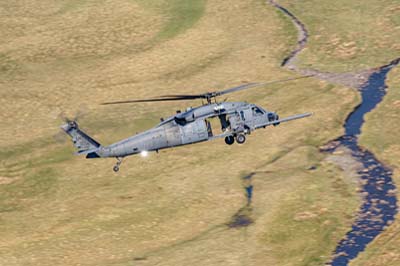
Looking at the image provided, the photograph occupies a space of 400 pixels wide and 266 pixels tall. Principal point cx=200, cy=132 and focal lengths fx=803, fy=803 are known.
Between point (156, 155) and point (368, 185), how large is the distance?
60.7 ft

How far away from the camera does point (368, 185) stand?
64.1 metres

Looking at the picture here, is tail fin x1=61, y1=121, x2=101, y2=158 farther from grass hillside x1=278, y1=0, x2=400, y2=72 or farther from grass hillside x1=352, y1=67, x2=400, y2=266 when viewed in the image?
grass hillside x1=278, y1=0, x2=400, y2=72

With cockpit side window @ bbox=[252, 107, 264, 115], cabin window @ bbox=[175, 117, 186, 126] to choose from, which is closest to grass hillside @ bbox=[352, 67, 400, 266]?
cockpit side window @ bbox=[252, 107, 264, 115]

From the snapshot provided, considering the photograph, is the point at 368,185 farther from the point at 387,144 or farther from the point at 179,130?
the point at 179,130

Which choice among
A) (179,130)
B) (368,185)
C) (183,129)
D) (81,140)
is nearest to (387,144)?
(368,185)

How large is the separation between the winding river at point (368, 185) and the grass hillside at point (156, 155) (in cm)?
108

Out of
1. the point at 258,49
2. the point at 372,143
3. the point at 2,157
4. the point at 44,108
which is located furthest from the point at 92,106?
the point at 372,143

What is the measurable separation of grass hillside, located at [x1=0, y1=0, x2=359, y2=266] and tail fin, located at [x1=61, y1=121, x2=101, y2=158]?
751 centimetres

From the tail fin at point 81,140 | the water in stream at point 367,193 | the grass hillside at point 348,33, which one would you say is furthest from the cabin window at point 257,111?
the grass hillside at point 348,33

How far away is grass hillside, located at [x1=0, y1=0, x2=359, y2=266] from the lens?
5816 centimetres

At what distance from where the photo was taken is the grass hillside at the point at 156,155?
5816cm

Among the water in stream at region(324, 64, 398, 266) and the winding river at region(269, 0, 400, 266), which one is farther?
the winding river at region(269, 0, 400, 266)

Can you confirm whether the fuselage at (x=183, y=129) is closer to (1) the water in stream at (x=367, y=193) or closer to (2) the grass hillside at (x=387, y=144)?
(1) the water in stream at (x=367, y=193)

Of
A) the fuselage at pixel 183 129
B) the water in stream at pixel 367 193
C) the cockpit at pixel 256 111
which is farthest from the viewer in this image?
the water in stream at pixel 367 193
